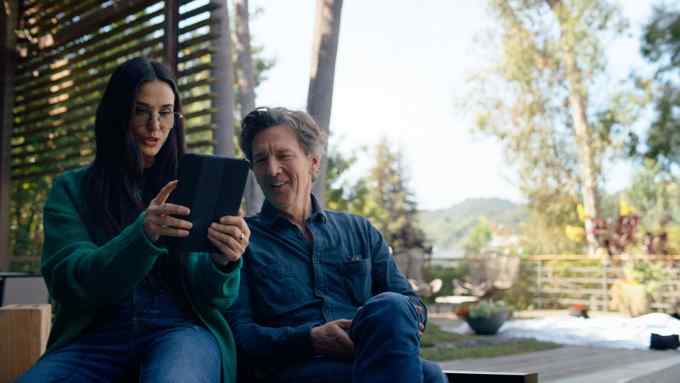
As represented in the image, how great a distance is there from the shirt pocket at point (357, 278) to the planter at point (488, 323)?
21.8 ft

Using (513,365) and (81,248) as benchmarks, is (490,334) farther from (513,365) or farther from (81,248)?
(81,248)

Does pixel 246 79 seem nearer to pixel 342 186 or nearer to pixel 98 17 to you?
pixel 98 17

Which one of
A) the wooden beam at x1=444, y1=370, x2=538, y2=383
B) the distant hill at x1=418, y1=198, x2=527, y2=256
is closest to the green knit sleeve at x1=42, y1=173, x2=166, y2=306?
the wooden beam at x1=444, y1=370, x2=538, y2=383

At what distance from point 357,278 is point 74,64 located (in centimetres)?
338

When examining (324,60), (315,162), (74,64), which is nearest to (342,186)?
(74,64)

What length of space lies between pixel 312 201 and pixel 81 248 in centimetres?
60

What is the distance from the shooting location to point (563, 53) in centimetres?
1836

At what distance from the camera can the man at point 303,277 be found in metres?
1.42

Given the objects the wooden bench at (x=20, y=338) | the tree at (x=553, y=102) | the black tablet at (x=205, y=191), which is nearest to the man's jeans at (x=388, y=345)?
the black tablet at (x=205, y=191)

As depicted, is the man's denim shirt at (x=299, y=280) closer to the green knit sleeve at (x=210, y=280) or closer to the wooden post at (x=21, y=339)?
the green knit sleeve at (x=210, y=280)

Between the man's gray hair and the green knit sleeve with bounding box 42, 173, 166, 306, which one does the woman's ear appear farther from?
the green knit sleeve with bounding box 42, 173, 166, 306

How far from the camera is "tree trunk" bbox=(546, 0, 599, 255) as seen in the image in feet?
57.3

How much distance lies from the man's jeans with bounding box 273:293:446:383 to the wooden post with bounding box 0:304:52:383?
689mm

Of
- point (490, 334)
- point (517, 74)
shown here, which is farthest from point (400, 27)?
point (490, 334)
